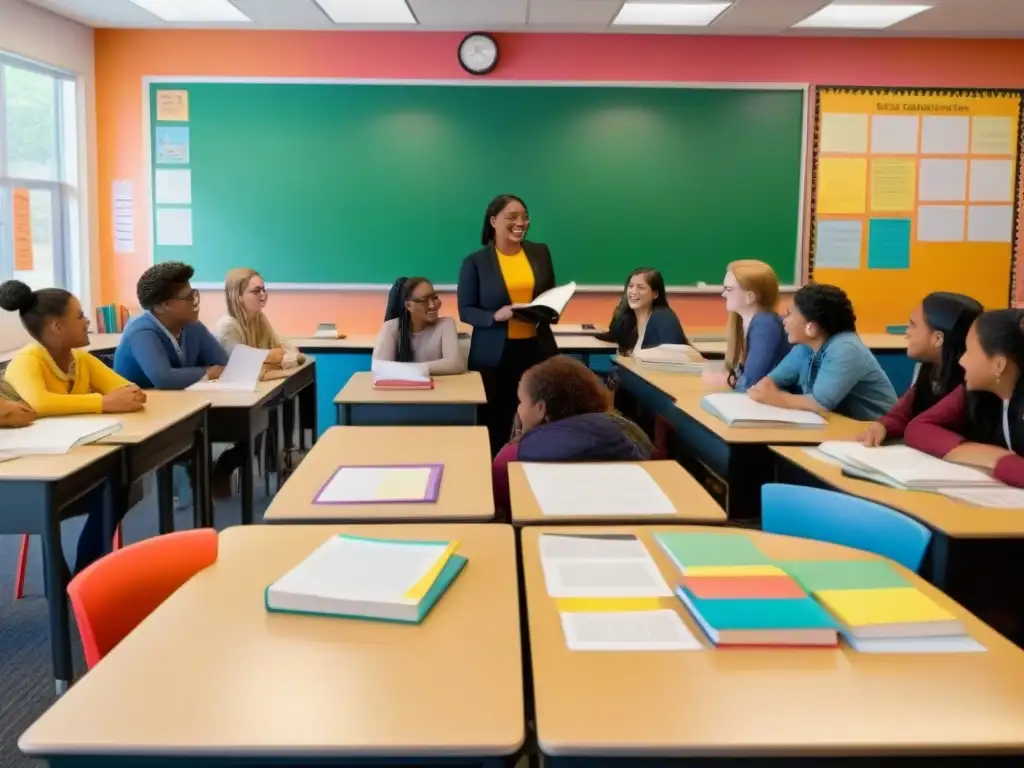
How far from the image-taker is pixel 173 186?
623 centimetres

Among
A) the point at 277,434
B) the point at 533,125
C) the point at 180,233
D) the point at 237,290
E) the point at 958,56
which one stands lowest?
the point at 277,434

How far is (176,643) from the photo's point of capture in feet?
4.44

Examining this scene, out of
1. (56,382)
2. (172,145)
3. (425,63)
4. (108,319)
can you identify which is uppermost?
(425,63)

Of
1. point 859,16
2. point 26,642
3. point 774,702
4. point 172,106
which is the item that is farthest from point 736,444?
point 172,106

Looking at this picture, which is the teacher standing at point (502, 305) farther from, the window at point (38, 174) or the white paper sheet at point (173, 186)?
the window at point (38, 174)

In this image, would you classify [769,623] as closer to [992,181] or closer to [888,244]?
[888,244]

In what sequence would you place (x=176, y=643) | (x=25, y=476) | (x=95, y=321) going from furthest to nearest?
(x=95, y=321), (x=25, y=476), (x=176, y=643)

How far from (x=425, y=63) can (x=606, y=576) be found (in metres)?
5.29

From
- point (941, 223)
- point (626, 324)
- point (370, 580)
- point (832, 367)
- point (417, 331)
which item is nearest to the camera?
point (370, 580)

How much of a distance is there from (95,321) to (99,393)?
10.0 feet

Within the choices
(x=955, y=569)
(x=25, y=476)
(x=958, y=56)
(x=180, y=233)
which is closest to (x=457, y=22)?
(x=180, y=233)

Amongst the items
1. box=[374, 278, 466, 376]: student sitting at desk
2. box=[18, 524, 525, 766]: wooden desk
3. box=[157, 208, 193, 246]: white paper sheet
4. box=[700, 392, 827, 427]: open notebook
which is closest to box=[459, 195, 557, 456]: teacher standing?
box=[374, 278, 466, 376]: student sitting at desk

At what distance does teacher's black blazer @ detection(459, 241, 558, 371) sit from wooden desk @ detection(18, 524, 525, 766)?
9.82 ft

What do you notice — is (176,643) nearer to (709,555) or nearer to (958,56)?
(709,555)
